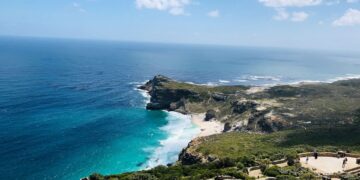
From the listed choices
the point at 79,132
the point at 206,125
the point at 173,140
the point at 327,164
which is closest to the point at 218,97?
the point at 206,125

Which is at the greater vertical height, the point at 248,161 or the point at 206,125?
the point at 248,161

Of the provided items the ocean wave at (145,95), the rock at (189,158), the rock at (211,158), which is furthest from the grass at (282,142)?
the ocean wave at (145,95)

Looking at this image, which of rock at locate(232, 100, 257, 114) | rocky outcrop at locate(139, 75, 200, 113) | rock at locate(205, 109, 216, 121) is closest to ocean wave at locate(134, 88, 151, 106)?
rocky outcrop at locate(139, 75, 200, 113)

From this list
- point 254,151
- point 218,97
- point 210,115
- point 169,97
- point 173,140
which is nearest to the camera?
point 254,151

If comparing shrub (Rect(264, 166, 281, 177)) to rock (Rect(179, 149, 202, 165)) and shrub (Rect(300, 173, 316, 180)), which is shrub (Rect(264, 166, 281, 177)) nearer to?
shrub (Rect(300, 173, 316, 180))

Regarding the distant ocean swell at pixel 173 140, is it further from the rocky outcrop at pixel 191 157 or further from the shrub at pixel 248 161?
the shrub at pixel 248 161

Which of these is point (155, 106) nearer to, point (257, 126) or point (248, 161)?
point (257, 126)
